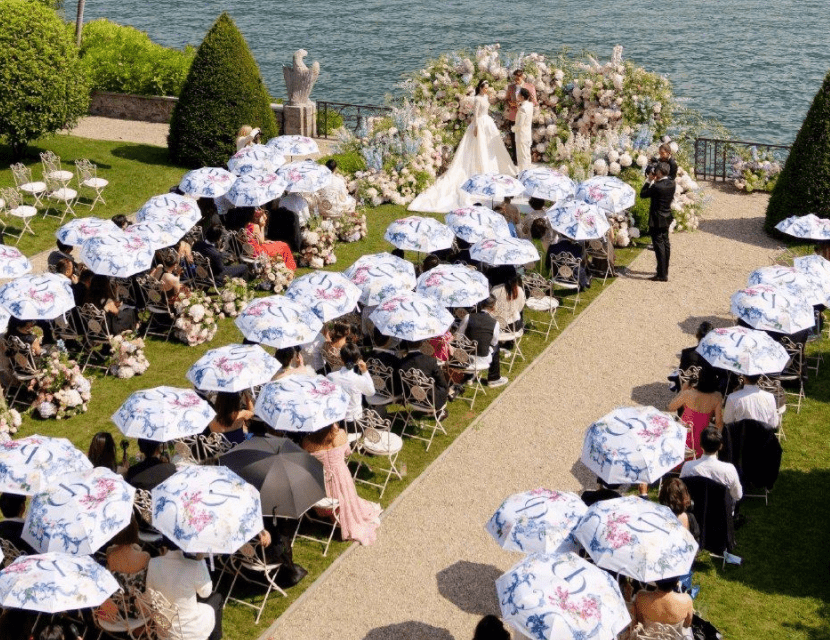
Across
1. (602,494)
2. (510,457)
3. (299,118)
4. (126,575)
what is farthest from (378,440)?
(299,118)

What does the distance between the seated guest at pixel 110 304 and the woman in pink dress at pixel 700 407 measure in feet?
27.0

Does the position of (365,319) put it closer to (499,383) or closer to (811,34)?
(499,383)

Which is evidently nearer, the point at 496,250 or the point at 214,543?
the point at 214,543

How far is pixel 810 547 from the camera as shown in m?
12.4

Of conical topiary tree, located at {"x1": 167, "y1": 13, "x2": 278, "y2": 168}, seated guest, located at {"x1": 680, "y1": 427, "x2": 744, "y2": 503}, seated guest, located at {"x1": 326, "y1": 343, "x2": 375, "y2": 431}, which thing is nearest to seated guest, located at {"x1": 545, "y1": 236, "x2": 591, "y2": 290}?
seated guest, located at {"x1": 326, "y1": 343, "x2": 375, "y2": 431}

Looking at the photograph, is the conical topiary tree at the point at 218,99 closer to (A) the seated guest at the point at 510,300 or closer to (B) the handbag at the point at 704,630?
(A) the seated guest at the point at 510,300

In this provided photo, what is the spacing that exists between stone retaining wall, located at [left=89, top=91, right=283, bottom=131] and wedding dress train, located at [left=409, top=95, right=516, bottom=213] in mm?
8872

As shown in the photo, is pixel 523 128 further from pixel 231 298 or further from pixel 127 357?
pixel 127 357

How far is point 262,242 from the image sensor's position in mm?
18797

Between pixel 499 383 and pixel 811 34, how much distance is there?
146ft

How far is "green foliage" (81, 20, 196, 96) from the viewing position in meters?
28.7

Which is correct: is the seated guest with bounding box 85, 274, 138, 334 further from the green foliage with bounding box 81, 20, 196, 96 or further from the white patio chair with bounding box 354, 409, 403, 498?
the green foliage with bounding box 81, 20, 196, 96

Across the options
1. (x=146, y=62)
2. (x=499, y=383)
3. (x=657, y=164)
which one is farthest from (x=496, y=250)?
(x=146, y=62)

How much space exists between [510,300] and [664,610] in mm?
7259
